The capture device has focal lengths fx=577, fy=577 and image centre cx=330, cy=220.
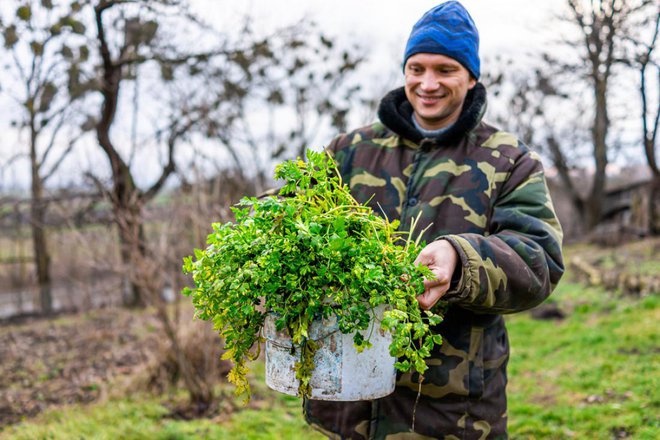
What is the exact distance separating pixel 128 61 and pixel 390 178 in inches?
304

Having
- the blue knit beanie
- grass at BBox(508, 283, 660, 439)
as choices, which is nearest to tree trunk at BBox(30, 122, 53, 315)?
grass at BBox(508, 283, 660, 439)

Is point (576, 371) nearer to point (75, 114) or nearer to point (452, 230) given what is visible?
point (452, 230)

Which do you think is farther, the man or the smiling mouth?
the smiling mouth

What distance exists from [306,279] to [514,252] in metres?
0.70

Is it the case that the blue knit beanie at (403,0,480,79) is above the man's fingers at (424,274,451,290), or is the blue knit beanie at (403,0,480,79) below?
above

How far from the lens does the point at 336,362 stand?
1.60 meters

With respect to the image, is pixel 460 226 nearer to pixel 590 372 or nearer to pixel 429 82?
pixel 429 82

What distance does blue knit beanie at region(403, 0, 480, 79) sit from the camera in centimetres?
225

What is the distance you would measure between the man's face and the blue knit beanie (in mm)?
27

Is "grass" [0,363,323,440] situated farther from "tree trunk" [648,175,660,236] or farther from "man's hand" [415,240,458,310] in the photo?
"tree trunk" [648,175,660,236]

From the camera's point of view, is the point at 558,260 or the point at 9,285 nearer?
the point at 558,260

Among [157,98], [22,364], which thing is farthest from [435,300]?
[157,98]

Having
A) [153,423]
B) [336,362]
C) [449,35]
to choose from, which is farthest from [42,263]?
[336,362]

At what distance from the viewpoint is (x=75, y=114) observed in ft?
37.7
